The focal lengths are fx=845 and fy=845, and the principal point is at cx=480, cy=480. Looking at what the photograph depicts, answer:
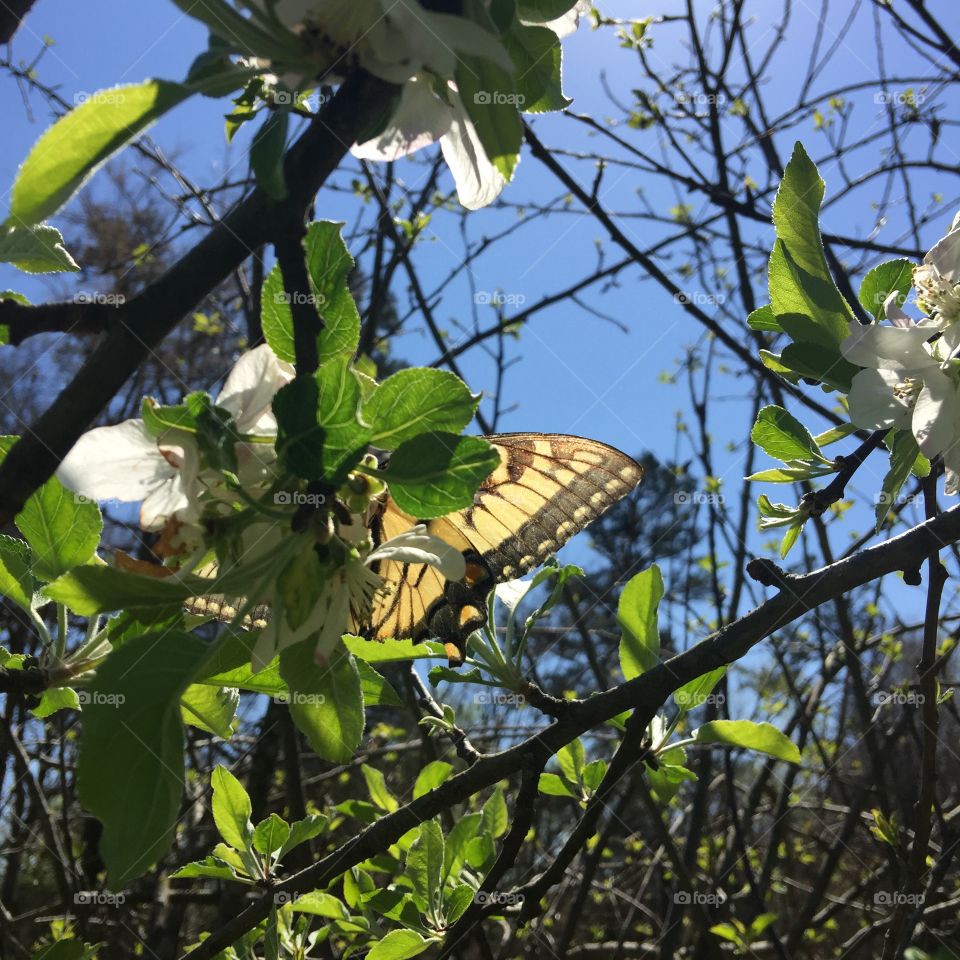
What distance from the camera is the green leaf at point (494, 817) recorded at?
59.7 inches

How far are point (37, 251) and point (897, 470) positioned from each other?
36.8 inches

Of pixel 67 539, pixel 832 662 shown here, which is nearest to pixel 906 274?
pixel 67 539

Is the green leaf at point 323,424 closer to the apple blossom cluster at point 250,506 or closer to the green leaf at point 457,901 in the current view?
the apple blossom cluster at point 250,506

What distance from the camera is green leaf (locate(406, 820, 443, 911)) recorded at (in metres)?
1.28

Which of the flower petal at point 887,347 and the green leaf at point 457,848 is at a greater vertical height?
the flower petal at point 887,347

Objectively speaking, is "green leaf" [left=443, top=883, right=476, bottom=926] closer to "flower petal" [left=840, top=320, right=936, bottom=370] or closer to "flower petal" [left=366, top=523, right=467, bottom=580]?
"flower petal" [left=366, top=523, right=467, bottom=580]

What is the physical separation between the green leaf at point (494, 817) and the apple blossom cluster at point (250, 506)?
0.99 metres

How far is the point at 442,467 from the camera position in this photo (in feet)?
1.98

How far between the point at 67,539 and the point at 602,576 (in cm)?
910

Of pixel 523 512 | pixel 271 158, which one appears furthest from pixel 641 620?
pixel 271 158

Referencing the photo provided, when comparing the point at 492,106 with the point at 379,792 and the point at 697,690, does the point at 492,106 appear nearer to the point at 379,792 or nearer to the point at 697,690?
the point at 697,690

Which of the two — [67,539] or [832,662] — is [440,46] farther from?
[832,662]

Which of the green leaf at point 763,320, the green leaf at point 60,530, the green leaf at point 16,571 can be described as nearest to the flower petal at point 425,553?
the green leaf at point 60,530

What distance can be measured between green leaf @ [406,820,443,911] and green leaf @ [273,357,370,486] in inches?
34.2
